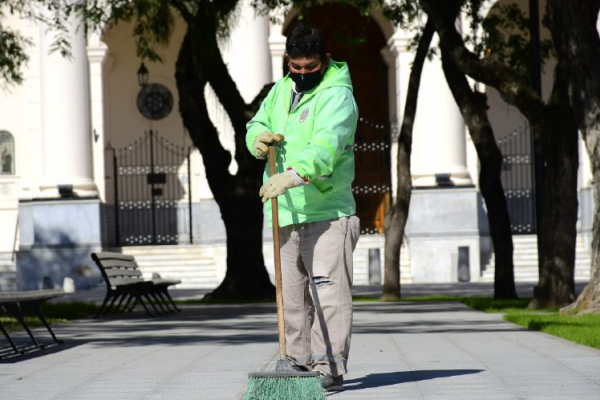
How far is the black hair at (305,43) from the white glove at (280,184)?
700 millimetres

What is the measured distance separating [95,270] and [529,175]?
32.9 feet

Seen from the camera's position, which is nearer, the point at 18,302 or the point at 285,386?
the point at 285,386

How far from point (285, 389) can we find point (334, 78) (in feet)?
5.64

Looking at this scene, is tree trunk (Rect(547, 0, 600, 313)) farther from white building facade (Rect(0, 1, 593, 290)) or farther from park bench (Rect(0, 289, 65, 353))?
white building facade (Rect(0, 1, 593, 290))

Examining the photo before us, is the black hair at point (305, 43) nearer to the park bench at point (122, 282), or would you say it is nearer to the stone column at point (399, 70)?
the park bench at point (122, 282)

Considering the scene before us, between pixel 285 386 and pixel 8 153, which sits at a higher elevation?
pixel 8 153

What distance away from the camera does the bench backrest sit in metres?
15.1

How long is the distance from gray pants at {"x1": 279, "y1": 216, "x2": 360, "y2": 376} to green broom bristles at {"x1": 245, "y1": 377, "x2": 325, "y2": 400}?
0.74 metres

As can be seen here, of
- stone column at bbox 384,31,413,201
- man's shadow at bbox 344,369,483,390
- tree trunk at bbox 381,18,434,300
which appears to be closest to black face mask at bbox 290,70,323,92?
man's shadow at bbox 344,369,483,390

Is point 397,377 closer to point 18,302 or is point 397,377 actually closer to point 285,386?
point 285,386

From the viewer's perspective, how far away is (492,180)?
1770 cm

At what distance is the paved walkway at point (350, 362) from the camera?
6859 millimetres

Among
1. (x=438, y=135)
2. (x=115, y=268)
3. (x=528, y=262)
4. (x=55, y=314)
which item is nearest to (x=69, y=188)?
(x=438, y=135)

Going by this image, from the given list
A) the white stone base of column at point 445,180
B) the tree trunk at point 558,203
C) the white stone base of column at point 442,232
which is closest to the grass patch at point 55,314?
the tree trunk at point 558,203
